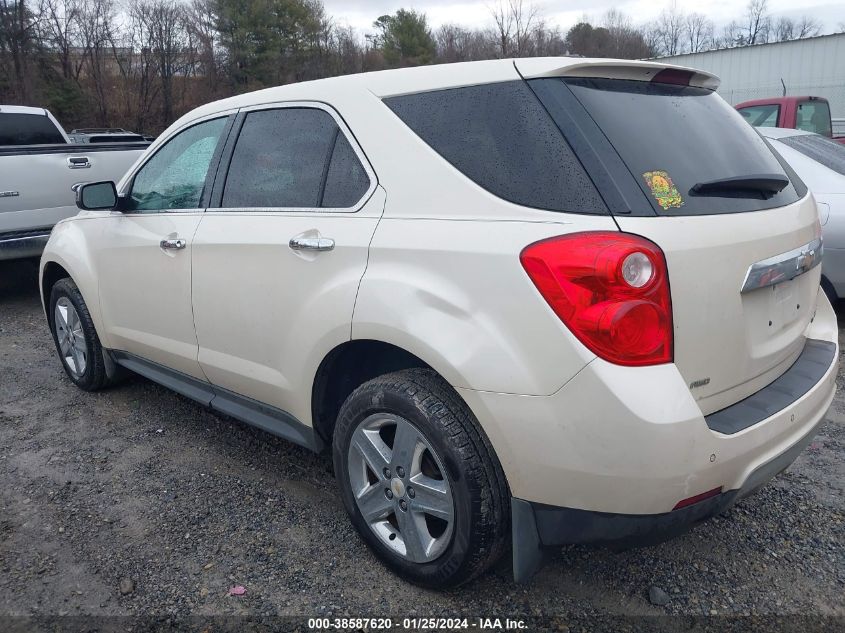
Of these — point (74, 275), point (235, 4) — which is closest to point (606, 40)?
point (235, 4)

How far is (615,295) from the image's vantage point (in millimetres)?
1953

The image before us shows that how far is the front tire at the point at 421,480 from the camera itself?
7.18 ft

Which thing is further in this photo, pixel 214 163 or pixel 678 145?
pixel 214 163

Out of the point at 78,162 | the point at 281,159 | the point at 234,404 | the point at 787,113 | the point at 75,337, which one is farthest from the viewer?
the point at 787,113

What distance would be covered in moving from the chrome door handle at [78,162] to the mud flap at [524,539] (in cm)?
622

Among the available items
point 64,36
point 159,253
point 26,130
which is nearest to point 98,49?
point 64,36

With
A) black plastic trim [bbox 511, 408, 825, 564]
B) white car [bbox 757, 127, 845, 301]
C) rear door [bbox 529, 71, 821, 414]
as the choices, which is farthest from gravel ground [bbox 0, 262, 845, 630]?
white car [bbox 757, 127, 845, 301]

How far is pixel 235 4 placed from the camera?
36906 mm

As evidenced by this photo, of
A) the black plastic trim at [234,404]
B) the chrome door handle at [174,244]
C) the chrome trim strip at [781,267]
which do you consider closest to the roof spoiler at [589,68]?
the chrome trim strip at [781,267]

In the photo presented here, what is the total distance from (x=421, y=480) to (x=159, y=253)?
1890mm

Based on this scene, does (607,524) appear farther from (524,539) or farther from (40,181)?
(40,181)

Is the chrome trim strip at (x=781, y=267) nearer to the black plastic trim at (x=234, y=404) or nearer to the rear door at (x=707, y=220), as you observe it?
the rear door at (x=707, y=220)

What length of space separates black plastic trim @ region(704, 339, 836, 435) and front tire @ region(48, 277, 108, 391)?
3587 millimetres

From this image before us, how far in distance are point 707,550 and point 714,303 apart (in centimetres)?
120
